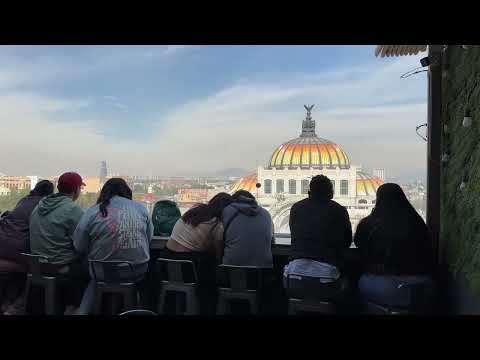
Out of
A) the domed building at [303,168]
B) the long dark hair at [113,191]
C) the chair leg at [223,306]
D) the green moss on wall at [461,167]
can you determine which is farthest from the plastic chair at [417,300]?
the long dark hair at [113,191]

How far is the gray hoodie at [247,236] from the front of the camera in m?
2.86

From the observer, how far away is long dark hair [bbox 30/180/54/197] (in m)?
3.29

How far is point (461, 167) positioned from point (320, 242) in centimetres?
91

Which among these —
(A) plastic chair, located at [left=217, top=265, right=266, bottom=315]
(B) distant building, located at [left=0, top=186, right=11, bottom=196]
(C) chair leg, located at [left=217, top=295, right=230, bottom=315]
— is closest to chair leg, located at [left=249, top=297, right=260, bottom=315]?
(A) plastic chair, located at [left=217, top=265, right=266, bottom=315]

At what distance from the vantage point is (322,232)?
271 centimetres

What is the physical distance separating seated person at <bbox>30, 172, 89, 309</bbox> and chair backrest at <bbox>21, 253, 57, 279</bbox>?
27mm

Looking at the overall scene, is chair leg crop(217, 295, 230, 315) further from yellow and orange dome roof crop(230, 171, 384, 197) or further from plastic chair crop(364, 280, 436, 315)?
plastic chair crop(364, 280, 436, 315)

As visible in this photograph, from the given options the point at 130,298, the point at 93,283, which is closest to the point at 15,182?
the point at 93,283

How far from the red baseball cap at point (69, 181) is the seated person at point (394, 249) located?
1684mm

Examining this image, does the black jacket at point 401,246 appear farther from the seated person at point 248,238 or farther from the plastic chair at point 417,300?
the seated person at point 248,238

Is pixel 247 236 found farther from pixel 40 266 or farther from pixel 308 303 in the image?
pixel 40 266

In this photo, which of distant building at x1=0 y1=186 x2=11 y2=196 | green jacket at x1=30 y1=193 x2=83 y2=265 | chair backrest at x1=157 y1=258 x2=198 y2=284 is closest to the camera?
chair backrest at x1=157 y1=258 x2=198 y2=284
